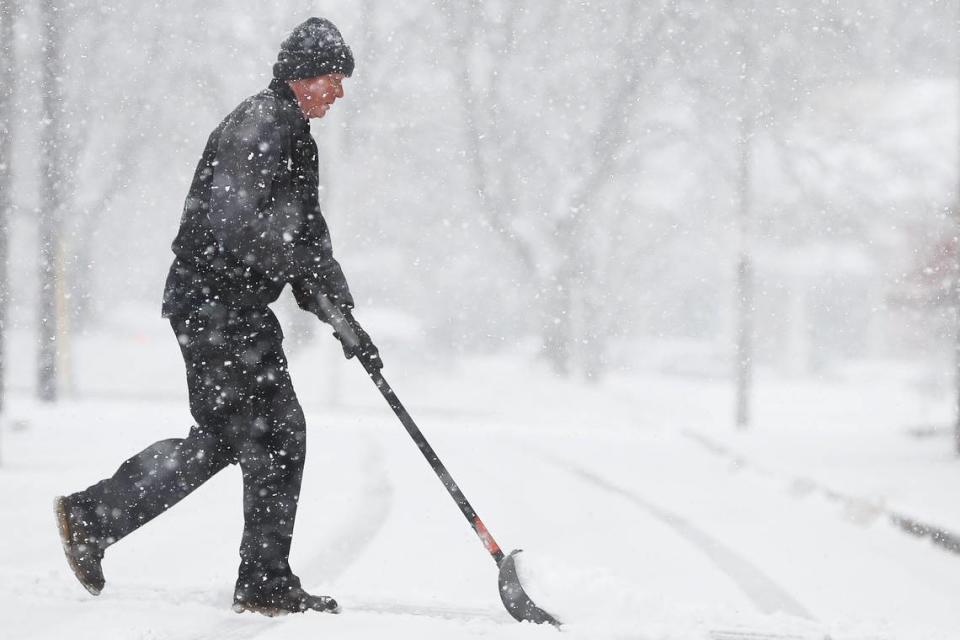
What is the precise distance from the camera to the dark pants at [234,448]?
3062 mm

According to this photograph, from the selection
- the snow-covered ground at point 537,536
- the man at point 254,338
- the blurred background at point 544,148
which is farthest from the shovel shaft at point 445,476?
the blurred background at point 544,148

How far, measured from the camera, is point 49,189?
51.6 ft

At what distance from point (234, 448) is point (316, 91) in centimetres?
111

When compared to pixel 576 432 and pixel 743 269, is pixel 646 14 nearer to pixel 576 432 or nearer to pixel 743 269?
pixel 743 269

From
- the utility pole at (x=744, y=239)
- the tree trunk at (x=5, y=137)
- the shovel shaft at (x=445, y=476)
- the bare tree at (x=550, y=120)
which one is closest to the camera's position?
the shovel shaft at (x=445, y=476)

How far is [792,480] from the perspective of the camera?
8.90 meters

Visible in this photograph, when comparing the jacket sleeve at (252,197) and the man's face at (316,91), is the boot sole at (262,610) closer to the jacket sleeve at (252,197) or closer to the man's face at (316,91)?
the jacket sleeve at (252,197)

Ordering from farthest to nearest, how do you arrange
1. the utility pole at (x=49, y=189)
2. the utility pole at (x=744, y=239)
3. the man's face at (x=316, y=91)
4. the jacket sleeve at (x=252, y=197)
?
→ the utility pole at (x=744, y=239)
the utility pole at (x=49, y=189)
the man's face at (x=316, y=91)
the jacket sleeve at (x=252, y=197)

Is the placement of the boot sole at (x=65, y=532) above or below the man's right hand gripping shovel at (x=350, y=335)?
below

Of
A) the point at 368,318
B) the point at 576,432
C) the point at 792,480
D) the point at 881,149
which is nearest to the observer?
the point at 792,480

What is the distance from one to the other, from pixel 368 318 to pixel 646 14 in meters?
9.17

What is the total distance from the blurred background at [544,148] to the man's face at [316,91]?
885cm

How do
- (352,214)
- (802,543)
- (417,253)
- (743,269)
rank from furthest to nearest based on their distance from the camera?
(417,253), (352,214), (743,269), (802,543)

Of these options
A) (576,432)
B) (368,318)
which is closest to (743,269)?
(576,432)
